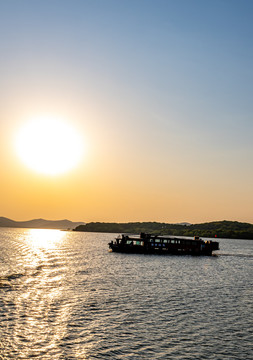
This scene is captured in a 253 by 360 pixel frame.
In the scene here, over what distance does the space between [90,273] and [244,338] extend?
4374 centimetres

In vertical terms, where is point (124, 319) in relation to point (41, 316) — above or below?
above

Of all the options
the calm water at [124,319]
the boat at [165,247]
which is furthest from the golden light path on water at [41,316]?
the boat at [165,247]

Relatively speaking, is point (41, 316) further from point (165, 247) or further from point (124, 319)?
point (165, 247)

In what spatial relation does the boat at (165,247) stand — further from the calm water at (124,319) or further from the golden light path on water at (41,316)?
the golden light path on water at (41,316)

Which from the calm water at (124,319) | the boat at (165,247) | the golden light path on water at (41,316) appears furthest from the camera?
the boat at (165,247)

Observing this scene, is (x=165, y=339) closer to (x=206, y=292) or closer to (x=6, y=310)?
(x=6, y=310)

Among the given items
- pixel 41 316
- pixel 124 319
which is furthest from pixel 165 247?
pixel 41 316

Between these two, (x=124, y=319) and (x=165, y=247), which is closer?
(x=124, y=319)

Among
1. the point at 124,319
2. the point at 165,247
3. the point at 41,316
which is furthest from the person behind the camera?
the point at 165,247

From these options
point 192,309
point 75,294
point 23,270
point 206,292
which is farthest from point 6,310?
point 23,270

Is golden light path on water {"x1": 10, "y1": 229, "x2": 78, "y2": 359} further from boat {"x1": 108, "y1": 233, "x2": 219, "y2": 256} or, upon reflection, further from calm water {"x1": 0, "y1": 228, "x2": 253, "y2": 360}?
boat {"x1": 108, "y1": 233, "x2": 219, "y2": 256}

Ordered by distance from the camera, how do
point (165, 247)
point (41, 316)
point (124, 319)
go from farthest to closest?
1. point (165, 247)
2. point (41, 316)
3. point (124, 319)

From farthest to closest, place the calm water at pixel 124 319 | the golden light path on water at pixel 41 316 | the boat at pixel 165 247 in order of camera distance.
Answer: the boat at pixel 165 247 < the golden light path on water at pixel 41 316 < the calm water at pixel 124 319

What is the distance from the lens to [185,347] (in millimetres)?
26625
